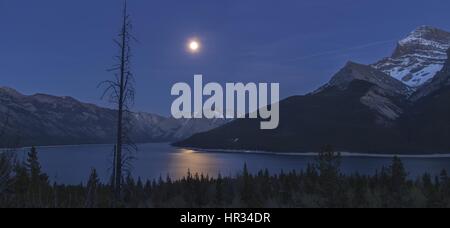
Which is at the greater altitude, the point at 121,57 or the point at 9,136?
the point at 121,57

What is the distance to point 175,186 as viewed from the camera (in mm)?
78125

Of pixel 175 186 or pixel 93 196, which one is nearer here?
pixel 93 196

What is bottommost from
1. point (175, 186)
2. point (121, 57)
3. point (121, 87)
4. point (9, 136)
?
point (175, 186)

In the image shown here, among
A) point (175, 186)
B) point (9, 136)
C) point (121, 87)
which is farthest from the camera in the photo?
point (175, 186)

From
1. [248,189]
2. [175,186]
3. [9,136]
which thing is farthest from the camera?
[175,186]
